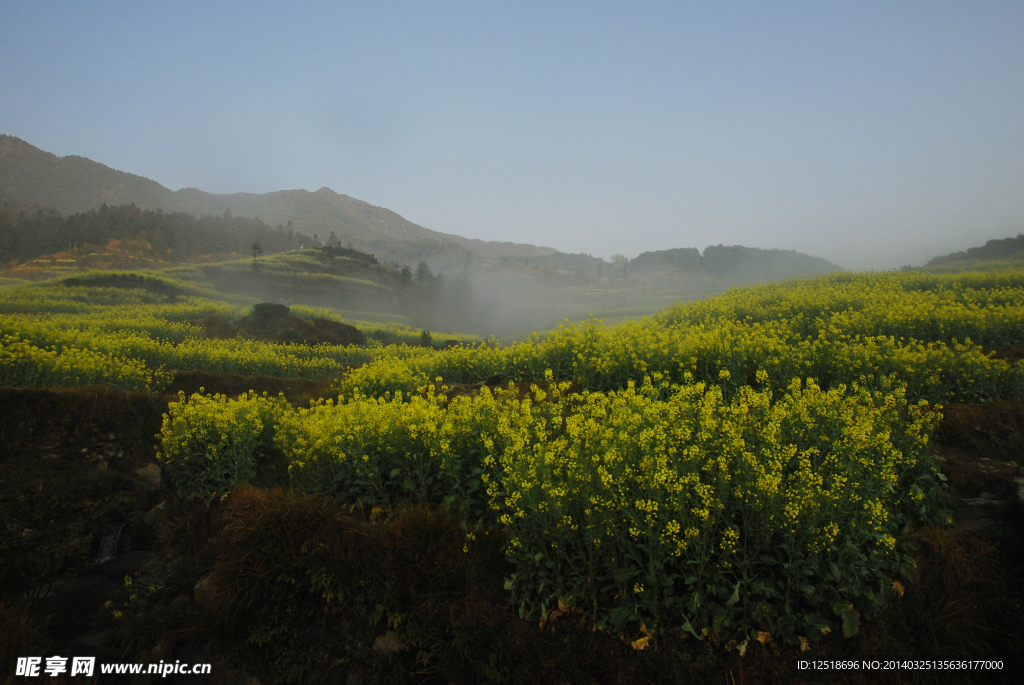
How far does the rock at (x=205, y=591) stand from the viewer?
4528mm

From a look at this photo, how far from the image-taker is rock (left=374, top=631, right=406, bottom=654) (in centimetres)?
389

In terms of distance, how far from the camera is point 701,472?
4.09 m

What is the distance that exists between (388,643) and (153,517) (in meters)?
4.77

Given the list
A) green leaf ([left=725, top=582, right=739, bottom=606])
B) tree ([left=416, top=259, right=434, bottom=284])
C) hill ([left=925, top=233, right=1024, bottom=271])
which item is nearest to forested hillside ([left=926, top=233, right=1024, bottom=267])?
hill ([left=925, top=233, right=1024, bottom=271])

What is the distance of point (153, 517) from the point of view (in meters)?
6.39

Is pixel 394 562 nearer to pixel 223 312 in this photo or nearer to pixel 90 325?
pixel 90 325

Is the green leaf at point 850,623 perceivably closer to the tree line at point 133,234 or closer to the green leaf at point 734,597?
the green leaf at point 734,597

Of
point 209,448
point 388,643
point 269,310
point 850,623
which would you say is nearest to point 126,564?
point 209,448

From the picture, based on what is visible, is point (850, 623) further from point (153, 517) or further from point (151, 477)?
point (151, 477)

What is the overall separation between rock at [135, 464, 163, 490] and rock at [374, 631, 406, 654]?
5327 millimetres

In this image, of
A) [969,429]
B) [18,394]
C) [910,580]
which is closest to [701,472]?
[910,580]

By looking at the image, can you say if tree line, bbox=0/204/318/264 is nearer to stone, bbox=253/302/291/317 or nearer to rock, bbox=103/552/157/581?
stone, bbox=253/302/291/317

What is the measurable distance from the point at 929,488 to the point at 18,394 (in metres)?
12.5

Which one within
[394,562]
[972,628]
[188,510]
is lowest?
[188,510]
